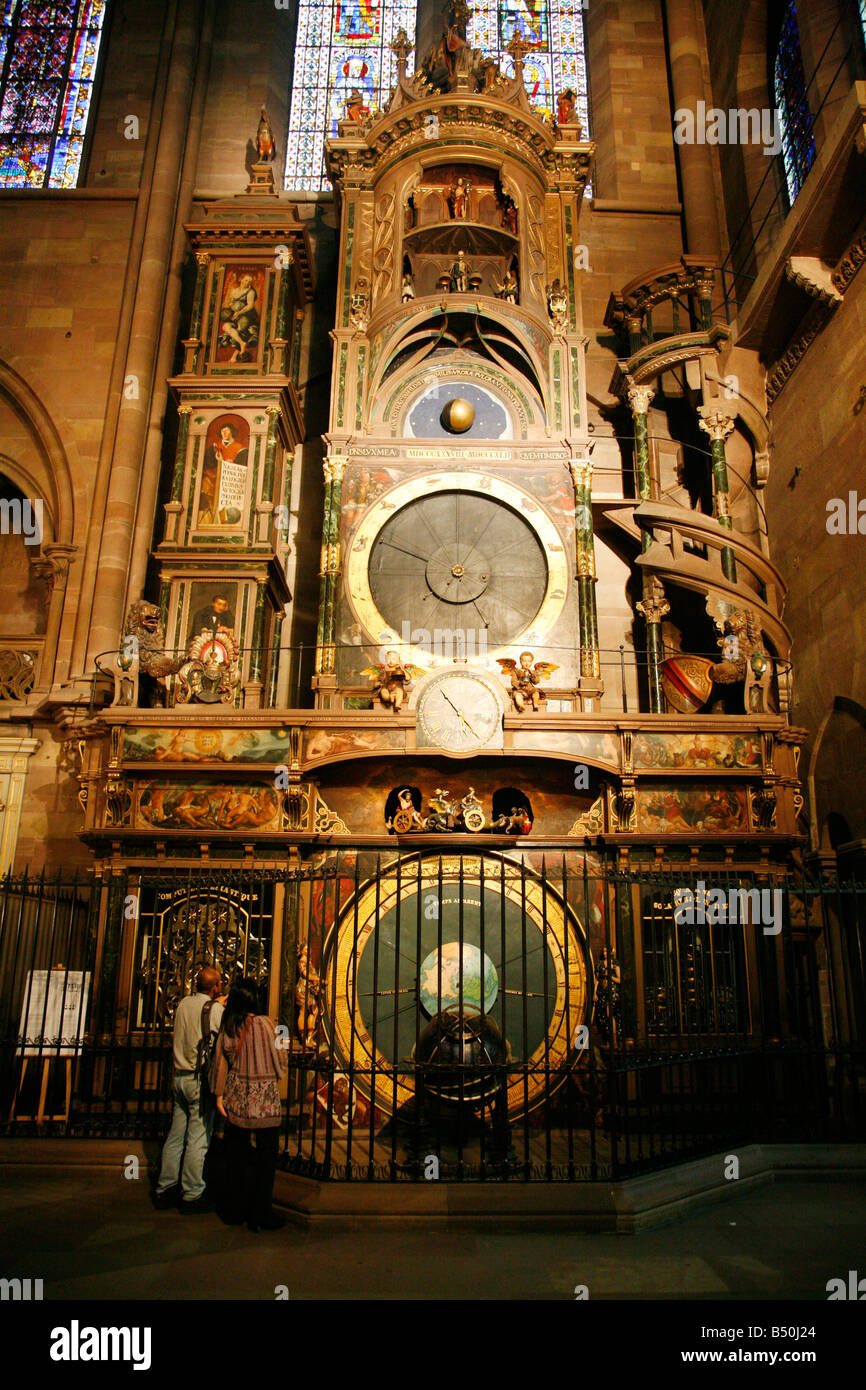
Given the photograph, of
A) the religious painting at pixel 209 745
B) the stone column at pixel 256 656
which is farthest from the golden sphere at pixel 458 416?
the religious painting at pixel 209 745

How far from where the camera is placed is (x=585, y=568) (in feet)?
42.9

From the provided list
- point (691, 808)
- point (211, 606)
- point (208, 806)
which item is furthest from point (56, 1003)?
point (691, 808)

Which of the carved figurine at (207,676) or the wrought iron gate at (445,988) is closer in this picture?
the wrought iron gate at (445,988)

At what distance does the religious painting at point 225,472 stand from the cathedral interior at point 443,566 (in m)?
0.05

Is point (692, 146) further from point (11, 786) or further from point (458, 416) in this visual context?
point (11, 786)

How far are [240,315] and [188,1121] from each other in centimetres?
1107

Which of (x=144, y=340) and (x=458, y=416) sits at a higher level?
(x=144, y=340)

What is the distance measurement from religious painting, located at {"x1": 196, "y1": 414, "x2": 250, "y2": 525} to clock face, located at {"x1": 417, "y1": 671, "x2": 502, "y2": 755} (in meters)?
3.99

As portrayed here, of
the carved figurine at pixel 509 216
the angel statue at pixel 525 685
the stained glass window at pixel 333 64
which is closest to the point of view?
the angel statue at pixel 525 685

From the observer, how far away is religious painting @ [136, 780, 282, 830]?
11.0 m

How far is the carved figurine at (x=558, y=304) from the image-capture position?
1423 cm

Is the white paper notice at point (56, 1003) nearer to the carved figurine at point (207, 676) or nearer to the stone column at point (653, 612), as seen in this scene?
the carved figurine at point (207, 676)

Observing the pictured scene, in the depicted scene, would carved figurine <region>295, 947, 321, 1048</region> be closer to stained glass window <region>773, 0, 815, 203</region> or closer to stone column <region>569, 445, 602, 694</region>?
stone column <region>569, 445, 602, 694</region>

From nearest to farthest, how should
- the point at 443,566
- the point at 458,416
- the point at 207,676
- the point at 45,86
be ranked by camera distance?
the point at 207,676
the point at 443,566
the point at 458,416
the point at 45,86
